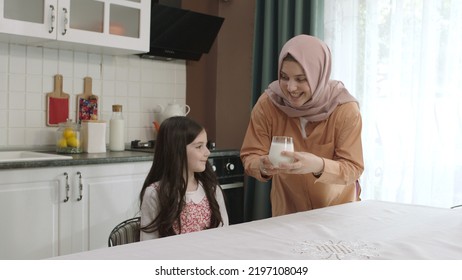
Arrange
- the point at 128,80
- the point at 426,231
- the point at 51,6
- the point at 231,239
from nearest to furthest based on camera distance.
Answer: the point at 231,239, the point at 426,231, the point at 51,6, the point at 128,80

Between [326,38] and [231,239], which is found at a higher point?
[326,38]

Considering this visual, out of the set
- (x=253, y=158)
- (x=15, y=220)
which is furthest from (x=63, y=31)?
(x=253, y=158)

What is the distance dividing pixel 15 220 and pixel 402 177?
→ 77.6 inches

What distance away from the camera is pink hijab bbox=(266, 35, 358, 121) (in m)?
1.78

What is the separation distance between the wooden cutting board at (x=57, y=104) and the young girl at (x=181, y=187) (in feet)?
4.71

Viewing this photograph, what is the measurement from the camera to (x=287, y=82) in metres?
1.77

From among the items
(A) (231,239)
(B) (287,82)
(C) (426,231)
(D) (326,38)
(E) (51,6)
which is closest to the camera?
(A) (231,239)

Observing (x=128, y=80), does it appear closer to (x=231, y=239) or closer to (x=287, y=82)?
(x=287, y=82)

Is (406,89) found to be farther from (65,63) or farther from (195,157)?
(65,63)

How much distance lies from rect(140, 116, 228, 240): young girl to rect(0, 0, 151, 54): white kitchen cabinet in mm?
1193

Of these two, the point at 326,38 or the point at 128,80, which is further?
the point at 128,80

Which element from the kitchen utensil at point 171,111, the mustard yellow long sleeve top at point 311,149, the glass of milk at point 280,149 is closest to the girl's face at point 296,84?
the mustard yellow long sleeve top at point 311,149

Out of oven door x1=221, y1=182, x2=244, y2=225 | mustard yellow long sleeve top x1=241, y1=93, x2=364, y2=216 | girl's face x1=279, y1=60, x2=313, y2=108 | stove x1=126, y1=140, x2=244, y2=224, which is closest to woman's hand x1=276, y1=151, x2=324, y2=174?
mustard yellow long sleeve top x1=241, y1=93, x2=364, y2=216

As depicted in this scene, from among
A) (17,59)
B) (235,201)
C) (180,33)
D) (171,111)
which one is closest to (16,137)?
(17,59)
